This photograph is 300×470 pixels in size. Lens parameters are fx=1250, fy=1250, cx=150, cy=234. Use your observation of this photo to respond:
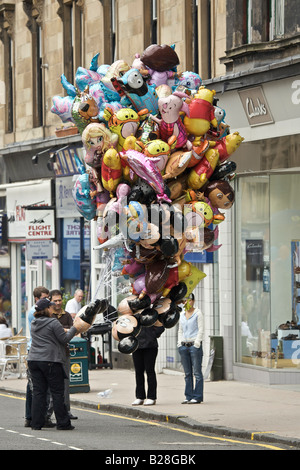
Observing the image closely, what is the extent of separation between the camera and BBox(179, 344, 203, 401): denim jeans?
19.3m

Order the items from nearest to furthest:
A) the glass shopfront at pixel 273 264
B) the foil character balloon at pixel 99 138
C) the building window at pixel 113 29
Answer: the foil character balloon at pixel 99 138, the glass shopfront at pixel 273 264, the building window at pixel 113 29

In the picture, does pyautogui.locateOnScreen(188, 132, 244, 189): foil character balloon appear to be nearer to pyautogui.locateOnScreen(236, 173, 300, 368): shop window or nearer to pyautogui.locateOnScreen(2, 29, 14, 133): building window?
pyautogui.locateOnScreen(236, 173, 300, 368): shop window

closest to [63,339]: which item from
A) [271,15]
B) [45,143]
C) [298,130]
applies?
[298,130]

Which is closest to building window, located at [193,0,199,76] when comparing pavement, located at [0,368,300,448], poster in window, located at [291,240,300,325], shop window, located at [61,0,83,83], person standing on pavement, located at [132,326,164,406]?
poster in window, located at [291,240,300,325]

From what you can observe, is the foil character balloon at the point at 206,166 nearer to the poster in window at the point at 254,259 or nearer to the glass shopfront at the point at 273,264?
the glass shopfront at the point at 273,264

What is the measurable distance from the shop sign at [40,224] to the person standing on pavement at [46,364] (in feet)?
49.5

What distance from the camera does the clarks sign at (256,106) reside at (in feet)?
72.0

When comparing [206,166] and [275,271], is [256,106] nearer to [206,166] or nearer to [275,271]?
[275,271]

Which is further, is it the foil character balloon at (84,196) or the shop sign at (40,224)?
the shop sign at (40,224)

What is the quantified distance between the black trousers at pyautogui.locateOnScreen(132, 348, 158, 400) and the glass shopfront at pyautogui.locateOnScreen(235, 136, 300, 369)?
3.74m

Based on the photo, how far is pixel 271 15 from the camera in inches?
→ 863

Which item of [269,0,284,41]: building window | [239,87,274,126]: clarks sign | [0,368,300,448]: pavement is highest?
[269,0,284,41]: building window

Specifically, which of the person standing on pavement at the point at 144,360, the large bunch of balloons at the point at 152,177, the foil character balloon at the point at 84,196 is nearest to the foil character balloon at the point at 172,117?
the large bunch of balloons at the point at 152,177

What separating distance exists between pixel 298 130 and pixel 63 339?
6978 millimetres
